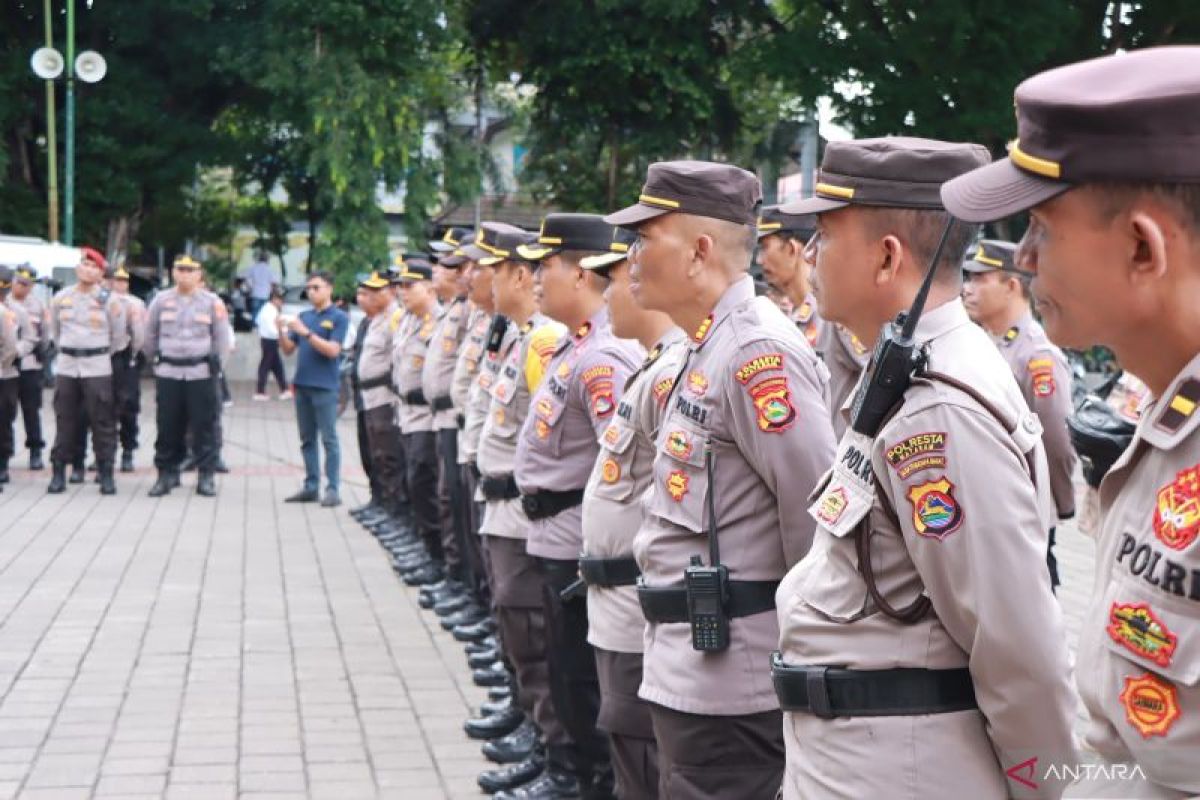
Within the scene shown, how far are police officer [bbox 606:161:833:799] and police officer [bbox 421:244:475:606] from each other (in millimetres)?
5675

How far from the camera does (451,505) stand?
9922mm

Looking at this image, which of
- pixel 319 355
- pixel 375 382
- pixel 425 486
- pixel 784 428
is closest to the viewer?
pixel 784 428

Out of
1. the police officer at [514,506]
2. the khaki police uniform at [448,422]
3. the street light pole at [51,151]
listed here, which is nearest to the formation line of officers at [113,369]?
the khaki police uniform at [448,422]

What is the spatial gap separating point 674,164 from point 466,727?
3426mm

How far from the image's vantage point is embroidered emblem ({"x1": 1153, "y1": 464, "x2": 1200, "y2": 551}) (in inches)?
72.3

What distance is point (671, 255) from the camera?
411 centimetres

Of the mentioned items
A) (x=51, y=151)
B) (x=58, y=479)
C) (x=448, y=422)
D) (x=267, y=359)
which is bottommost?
(x=58, y=479)

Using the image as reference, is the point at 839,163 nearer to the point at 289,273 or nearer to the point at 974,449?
the point at 974,449

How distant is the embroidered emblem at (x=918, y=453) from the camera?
8.46 ft

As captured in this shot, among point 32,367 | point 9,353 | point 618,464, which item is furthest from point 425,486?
point 618,464

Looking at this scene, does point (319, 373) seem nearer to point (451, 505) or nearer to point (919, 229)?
point (451, 505)

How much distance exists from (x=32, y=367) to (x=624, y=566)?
13.2 m

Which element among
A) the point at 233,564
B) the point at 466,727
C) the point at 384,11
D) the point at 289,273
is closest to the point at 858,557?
the point at 466,727

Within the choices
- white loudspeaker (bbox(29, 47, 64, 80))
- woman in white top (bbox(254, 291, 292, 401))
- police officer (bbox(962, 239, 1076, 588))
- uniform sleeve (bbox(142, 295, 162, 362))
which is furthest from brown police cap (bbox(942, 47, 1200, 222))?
white loudspeaker (bbox(29, 47, 64, 80))
